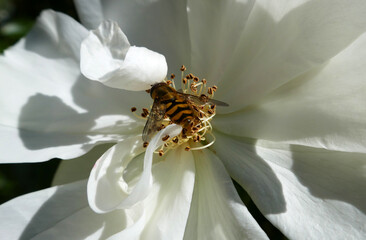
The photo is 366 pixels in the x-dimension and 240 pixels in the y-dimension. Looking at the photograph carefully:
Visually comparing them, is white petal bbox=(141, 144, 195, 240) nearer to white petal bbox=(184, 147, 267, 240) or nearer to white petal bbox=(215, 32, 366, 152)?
white petal bbox=(184, 147, 267, 240)

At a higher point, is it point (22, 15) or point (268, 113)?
point (22, 15)

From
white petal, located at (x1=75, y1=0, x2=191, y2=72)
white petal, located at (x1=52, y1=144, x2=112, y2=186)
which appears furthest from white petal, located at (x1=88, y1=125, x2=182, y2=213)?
white petal, located at (x1=75, y1=0, x2=191, y2=72)

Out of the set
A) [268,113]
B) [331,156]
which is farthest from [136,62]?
[331,156]

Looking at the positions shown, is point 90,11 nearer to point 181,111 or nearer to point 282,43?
point 181,111

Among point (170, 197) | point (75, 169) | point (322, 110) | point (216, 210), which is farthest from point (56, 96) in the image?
point (322, 110)

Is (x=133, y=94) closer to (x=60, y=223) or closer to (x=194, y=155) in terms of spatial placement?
(x=194, y=155)

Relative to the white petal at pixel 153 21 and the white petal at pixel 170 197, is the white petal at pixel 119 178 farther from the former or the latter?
the white petal at pixel 153 21
